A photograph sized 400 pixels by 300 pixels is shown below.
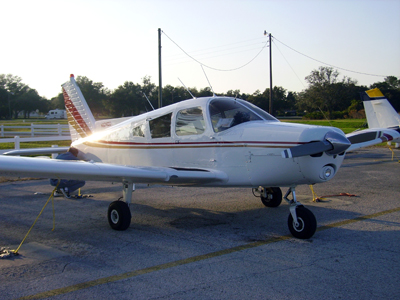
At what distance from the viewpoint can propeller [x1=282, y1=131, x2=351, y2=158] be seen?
5262mm

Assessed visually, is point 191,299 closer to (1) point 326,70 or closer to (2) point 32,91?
(1) point 326,70

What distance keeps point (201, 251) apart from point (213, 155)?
1845mm

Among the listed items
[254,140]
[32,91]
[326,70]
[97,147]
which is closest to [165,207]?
[97,147]

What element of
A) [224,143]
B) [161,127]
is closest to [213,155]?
[224,143]

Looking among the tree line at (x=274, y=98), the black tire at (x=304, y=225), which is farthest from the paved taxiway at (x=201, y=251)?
the tree line at (x=274, y=98)

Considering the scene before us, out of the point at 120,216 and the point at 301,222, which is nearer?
the point at 301,222

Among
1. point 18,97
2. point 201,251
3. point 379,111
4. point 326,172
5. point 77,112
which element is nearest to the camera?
point 201,251

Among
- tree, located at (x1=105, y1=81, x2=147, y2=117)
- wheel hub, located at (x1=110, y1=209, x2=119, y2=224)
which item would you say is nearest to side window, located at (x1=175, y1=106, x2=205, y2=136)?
wheel hub, located at (x1=110, y1=209, x2=119, y2=224)

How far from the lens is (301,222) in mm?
5816

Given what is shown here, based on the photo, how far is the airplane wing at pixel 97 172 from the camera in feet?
18.5

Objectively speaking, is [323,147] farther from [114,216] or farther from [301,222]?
[114,216]

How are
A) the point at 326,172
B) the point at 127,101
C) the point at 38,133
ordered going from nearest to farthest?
the point at 326,172
the point at 38,133
the point at 127,101

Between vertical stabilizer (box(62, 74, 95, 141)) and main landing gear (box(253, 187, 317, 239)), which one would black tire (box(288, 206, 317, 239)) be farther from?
vertical stabilizer (box(62, 74, 95, 141))

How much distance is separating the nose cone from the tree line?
24208mm
